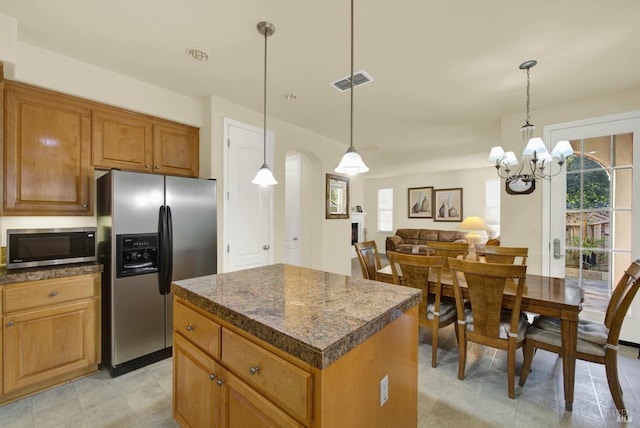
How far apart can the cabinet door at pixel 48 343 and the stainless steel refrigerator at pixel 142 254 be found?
12 cm

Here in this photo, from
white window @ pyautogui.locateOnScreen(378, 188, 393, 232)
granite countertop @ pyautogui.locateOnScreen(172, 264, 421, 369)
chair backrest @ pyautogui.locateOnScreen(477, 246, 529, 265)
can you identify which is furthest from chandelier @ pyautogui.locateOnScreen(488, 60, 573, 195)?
white window @ pyautogui.locateOnScreen(378, 188, 393, 232)

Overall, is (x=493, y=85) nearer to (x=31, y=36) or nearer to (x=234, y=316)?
(x=234, y=316)

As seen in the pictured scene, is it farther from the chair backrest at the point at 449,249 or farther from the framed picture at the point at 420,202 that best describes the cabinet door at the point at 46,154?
the framed picture at the point at 420,202

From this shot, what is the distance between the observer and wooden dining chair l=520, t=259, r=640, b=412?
1785mm

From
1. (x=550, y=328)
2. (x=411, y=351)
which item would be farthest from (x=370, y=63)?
(x=550, y=328)

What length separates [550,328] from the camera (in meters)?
2.14

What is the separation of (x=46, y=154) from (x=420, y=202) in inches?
317

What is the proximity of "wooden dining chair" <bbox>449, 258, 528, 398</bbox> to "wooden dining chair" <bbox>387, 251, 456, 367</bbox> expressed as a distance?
0.60ft

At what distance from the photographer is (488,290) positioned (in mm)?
2023

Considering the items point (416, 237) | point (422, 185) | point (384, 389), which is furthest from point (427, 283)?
point (422, 185)

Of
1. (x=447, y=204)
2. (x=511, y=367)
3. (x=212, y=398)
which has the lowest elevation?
(x=511, y=367)

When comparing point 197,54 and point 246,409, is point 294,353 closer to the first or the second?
point 246,409

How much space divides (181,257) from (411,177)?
745 cm

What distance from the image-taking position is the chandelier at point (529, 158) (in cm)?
244
